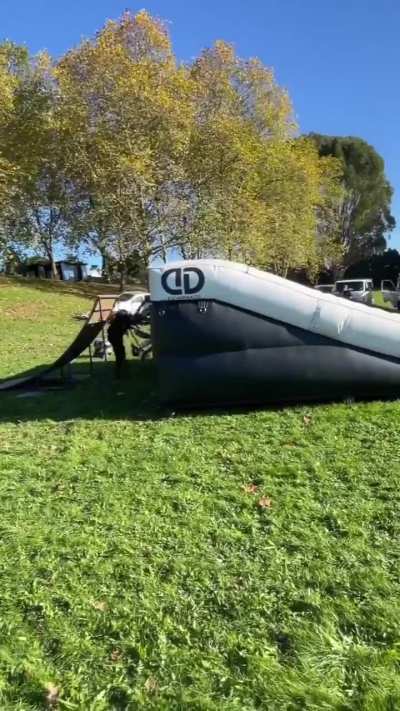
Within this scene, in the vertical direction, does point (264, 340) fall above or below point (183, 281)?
below

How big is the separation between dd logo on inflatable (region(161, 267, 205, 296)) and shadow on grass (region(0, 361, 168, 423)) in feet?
4.63

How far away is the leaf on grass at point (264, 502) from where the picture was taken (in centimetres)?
380

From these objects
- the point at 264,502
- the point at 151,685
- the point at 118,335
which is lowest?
the point at 151,685

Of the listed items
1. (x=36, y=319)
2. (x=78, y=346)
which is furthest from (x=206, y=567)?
(x=36, y=319)

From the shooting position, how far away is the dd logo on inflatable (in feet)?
19.8

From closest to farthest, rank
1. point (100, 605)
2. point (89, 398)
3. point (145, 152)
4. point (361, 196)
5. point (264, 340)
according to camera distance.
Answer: point (100, 605) → point (264, 340) → point (89, 398) → point (145, 152) → point (361, 196)

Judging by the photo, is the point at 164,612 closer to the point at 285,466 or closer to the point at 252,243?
the point at 285,466

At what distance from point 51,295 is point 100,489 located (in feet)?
68.9

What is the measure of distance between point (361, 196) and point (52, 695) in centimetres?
5588

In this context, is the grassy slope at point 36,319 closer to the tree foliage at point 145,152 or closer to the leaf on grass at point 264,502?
the tree foliage at point 145,152

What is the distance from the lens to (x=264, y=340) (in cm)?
590

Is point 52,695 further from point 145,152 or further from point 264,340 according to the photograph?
point 145,152

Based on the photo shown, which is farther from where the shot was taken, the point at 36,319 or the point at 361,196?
the point at 361,196

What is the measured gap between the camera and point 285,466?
448 centimetres
